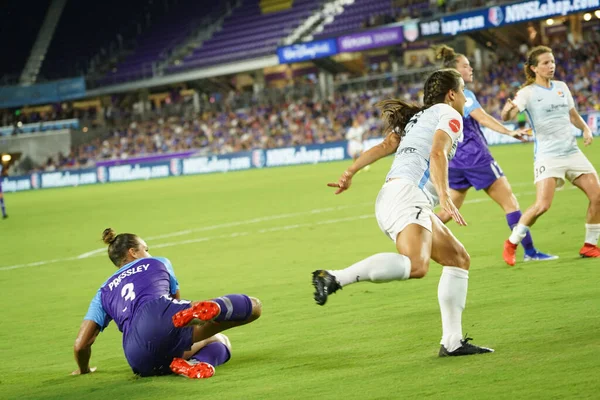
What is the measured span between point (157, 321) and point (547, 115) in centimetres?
550

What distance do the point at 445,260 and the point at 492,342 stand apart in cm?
72

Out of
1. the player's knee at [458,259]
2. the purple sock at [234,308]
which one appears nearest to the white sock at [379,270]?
the player's knee at [458,259]

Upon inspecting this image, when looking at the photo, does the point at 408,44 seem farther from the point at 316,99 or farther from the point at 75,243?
the point at 75,243

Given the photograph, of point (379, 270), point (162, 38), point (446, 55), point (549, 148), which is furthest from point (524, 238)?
point (162, 38)

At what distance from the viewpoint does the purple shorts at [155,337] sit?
19.5 feet

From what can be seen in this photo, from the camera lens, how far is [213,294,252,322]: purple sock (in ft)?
19.5

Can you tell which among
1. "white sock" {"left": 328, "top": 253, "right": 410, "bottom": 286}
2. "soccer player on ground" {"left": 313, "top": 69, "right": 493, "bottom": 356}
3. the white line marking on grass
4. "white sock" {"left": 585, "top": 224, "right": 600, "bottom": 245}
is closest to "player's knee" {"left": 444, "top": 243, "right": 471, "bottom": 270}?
"soccer player on ground" {"left": 313, "top": 69, "right": 493, "bottom": 356}

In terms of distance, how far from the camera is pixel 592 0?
1399 inches

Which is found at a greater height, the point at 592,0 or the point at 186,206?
the point at 592,0

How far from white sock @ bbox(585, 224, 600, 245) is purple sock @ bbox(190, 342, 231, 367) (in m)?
4.75

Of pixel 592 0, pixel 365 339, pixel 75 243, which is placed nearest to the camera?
pixel 365 339

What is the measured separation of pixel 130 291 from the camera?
6.17 meters

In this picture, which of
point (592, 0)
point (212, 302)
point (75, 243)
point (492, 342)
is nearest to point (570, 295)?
point (492, 342)

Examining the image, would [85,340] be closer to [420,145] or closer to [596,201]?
[420,145]
